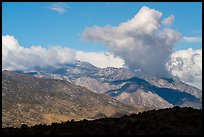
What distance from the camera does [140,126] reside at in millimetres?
50188

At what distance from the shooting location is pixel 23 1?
127ft

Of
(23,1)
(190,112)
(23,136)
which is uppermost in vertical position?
(23,1)

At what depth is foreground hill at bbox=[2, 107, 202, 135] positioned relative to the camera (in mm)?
46594

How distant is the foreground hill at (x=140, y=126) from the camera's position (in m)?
46.6

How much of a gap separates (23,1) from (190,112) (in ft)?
104

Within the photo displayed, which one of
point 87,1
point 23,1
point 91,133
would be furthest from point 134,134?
point 23,1

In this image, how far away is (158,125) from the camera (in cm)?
4944

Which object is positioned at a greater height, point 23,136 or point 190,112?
point 190,112

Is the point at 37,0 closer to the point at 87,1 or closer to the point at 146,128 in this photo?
the point at 87,1

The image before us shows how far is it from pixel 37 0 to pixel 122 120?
24902 millimetres

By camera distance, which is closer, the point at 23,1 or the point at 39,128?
the point at 23,1

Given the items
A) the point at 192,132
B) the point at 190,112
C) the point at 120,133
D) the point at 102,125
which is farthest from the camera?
the point at 190,112

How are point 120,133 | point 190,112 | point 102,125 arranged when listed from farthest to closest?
1. point 190,112
2. point 102,125
3. point 120,133

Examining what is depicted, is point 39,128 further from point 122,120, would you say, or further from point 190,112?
point 190,112
